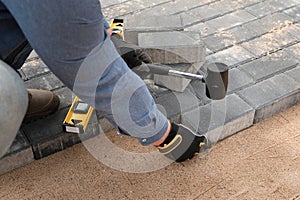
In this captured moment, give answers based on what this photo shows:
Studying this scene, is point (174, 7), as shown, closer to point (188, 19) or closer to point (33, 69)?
point (188, 19)

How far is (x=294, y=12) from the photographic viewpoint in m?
3.61

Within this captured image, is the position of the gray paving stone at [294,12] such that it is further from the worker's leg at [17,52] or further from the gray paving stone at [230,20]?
the worker's leg at [17,52]

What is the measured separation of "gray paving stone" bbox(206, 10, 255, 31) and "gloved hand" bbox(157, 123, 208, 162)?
1260mm

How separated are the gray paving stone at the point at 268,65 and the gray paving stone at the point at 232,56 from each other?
7 cm

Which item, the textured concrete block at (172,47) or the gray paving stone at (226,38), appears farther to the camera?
the gray paving stone at (226,38)

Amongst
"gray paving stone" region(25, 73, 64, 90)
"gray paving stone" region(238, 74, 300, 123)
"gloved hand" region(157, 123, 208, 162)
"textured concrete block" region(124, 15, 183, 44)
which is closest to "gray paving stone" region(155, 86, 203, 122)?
"gloved hand" region(157, 123, 208, 162)

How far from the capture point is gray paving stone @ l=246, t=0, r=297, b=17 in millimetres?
3594

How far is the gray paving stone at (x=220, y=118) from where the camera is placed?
2.56 m

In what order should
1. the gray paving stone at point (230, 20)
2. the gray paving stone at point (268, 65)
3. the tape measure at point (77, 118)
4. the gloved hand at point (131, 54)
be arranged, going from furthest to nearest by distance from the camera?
the gray paving stone at point (230, 20)
the gray paving stone at point (268, 65)
the gloved hand at point (131, 54)
the tape measure at point (77, 118)

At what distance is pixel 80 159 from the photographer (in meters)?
2.48

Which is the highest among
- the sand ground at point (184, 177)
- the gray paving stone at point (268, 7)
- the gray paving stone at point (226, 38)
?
the gray paving stone at point (268, 7)

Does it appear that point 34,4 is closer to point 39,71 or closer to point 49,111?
point 49,111

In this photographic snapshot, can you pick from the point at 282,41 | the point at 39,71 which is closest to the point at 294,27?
the point at 282,41

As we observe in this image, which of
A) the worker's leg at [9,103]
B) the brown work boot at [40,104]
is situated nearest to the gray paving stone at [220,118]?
the brown work boot at [40,104]
